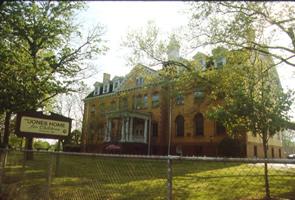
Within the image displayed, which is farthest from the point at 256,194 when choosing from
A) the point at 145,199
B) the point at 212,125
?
the point at 212,125

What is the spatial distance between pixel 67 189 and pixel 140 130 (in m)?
28.3

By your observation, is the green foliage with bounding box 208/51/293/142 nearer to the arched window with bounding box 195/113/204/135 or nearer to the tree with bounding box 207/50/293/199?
the tree with bounding box 207/50/293/199

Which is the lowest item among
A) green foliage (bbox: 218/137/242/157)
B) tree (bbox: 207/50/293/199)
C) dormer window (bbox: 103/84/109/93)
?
green foliage (bbox: 218/137/242/157)

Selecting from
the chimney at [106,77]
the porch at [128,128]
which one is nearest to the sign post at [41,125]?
the porch at [128,128]

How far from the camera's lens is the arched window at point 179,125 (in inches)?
1266

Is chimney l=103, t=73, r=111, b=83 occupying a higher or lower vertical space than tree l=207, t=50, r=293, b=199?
higher

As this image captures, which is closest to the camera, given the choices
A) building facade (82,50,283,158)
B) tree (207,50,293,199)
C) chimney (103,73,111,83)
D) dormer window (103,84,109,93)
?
tree (207,50,293,199)

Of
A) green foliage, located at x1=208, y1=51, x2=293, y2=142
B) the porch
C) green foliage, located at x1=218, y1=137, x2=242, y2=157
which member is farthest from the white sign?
the porch

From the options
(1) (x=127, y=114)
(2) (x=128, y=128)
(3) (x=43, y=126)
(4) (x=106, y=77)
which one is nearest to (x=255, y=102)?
(3) (x=43, y=126)

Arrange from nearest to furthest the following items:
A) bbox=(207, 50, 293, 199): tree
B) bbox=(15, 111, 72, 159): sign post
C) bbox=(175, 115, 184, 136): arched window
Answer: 1. bbox=(15, 111, 72, 159): sign post
2. bbox=(207, 50, 293, 199): tree
3. bbox=(175, 115, 184, 136): arched window

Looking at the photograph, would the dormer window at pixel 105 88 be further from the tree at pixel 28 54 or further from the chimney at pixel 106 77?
the tree at pixel 28 54

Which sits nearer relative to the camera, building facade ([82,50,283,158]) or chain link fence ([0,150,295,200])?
chain link fence ([0,150,295,200])

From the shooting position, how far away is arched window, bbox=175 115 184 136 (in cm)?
3216

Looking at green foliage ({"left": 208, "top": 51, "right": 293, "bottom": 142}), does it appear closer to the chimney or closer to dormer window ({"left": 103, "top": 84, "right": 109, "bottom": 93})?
dormer window ({"left": 103, "top": 84, "right": 109, "bottom": 93})
